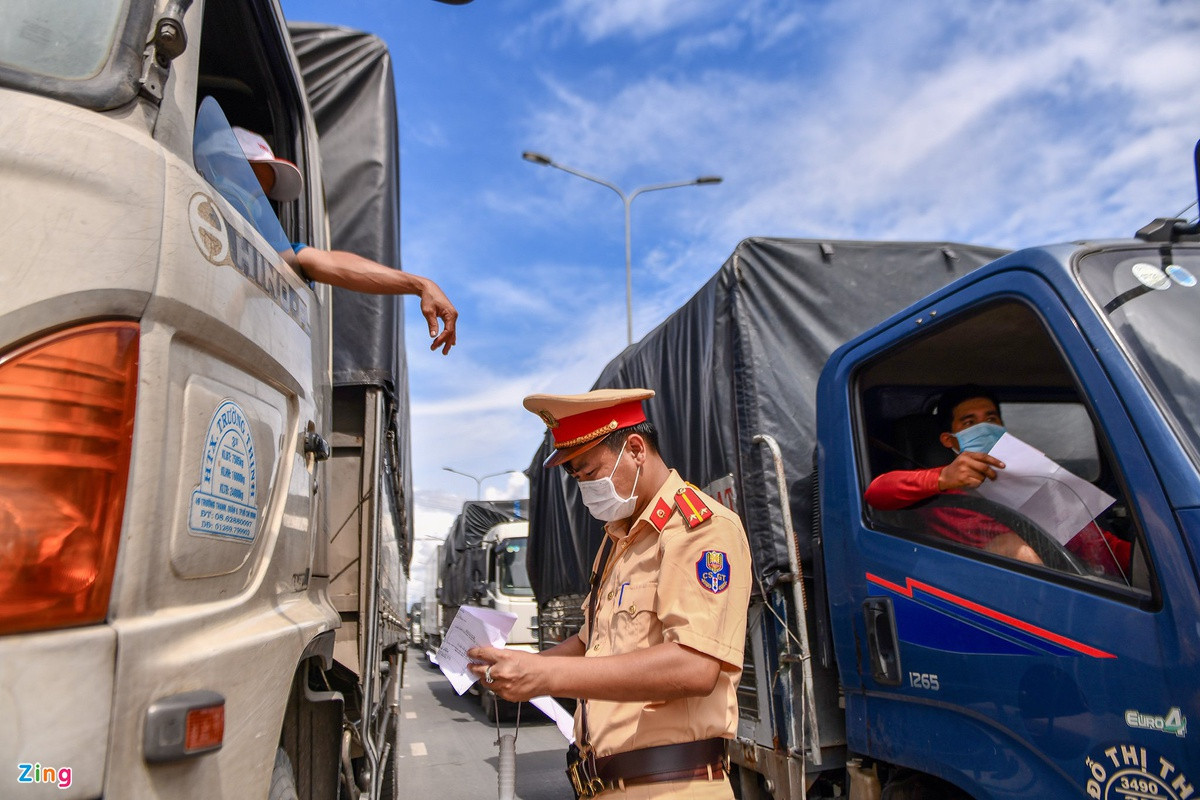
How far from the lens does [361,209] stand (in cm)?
343

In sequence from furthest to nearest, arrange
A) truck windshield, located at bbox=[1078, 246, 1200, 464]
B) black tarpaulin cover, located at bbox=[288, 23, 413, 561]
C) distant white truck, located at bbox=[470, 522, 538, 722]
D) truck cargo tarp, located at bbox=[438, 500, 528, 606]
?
truck cargo tarp, located at bbox=[438, 500, 528, 606]
distant white truck, located at bbox=[470, 522, 538, 722]
black tarpaulin cover, located at bbox=[288, 23, 413, 561]
truck windshield, located at bbox=[1078, 246, 1200, 464]

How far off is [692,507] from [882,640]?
1.15 meters

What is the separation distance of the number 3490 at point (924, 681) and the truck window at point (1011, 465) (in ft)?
1.24

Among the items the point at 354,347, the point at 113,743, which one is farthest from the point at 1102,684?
the point at 354,347

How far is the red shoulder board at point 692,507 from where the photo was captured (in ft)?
6.30

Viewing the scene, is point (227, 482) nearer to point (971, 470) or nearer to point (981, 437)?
point (971, 470)

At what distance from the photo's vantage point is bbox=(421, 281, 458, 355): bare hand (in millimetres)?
2322

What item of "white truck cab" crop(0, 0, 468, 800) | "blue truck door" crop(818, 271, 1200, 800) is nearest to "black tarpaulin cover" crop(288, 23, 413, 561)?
"white truck cab" crop(0, 0, 468, 800)

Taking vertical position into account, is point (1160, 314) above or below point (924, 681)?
above

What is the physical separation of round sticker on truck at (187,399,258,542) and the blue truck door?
1.84 metres

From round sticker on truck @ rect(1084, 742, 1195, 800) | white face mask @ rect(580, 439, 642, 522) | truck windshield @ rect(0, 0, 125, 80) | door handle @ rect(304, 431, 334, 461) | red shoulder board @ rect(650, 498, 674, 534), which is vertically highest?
truck windshield @ rect(0, 0, 125, 80)

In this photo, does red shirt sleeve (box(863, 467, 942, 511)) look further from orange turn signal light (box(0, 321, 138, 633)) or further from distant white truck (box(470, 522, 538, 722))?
distant white truck (box(470, 522, 538, 722))

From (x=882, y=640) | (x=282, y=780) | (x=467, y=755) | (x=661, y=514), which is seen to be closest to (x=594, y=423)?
(x=661, y=514)

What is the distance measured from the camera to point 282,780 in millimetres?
1823
